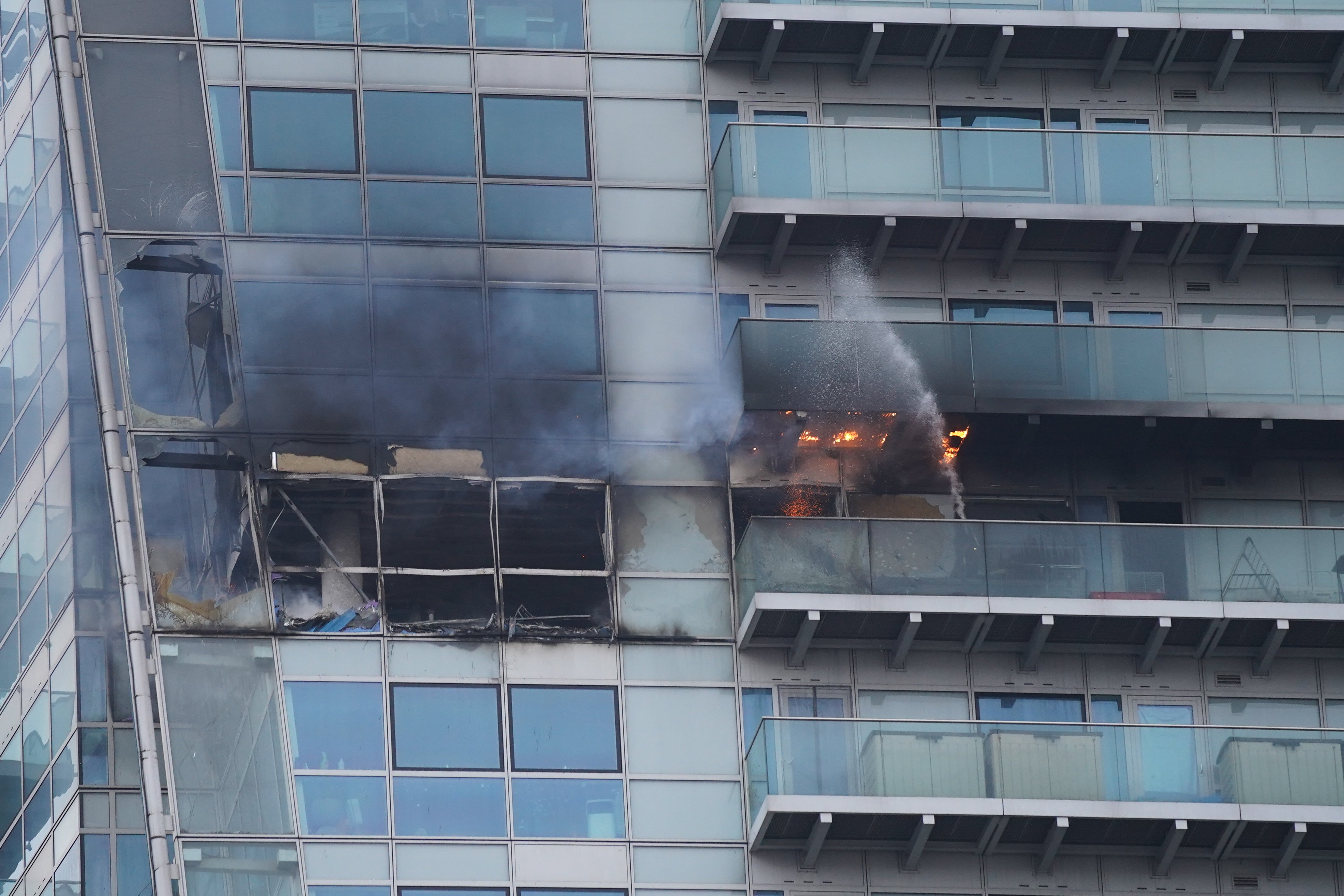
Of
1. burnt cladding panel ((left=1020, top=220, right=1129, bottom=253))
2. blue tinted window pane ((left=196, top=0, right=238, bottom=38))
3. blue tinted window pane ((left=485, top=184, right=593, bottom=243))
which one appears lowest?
burnt cladding panel ((left=1020, top=220, right=1129, bottom=253))

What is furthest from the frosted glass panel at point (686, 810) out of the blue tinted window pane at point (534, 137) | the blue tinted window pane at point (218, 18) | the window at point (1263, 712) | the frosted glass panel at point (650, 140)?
the blue tinted window pane at point (218, 18)

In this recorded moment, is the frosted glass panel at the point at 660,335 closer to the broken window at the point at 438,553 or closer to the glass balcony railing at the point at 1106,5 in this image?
the broken window at the point at 438,553

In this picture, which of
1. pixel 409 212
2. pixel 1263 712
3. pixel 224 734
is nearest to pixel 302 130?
pixel 409 212

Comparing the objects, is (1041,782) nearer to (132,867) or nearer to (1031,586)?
(1031,586)

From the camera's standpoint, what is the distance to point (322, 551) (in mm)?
35656

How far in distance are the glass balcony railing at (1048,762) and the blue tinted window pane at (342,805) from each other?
4877 millimetres

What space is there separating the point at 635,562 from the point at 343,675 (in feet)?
13.8

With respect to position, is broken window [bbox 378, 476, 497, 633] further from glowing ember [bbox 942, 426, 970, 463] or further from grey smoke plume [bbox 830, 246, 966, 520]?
glowing ember [bbox 942, 426, 970, 463]

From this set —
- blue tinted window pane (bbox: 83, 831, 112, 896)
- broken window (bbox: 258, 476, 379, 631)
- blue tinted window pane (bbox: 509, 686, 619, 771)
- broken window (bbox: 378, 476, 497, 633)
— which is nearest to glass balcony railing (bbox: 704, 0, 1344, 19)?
broken window (bbox: 378, 476, 497, 633)

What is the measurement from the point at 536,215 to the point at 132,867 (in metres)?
10.6

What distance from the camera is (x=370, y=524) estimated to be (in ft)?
118

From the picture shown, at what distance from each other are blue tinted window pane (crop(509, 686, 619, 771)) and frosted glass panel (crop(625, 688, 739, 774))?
0.29 metres

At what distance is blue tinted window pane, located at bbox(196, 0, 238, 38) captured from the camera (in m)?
37.0

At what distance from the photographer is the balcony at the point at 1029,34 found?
122 feet
